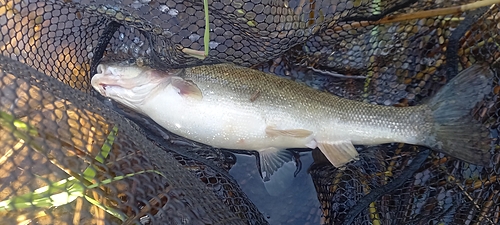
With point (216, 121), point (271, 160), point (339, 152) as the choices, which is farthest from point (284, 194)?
point (216, 121)

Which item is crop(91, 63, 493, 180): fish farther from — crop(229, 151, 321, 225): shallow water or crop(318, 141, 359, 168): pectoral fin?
crop(229, 151, 321, 225): shallow water

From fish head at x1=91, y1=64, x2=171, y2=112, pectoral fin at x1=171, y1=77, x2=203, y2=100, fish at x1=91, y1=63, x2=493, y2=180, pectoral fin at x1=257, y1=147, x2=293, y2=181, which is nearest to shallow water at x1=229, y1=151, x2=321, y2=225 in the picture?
pectoral fin at x1=257, y1=147, x2=293, y2=181

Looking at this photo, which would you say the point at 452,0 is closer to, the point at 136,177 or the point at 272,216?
the point at 272,216

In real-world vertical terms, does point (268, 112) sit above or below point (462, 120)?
below

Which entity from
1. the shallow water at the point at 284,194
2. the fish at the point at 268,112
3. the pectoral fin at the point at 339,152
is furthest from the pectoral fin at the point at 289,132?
the shallow water at the point at 284,194

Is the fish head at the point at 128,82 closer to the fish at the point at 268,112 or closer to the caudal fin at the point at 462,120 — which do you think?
the fish at the point at 268,112

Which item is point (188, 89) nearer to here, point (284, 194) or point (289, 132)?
point (289, 132)
